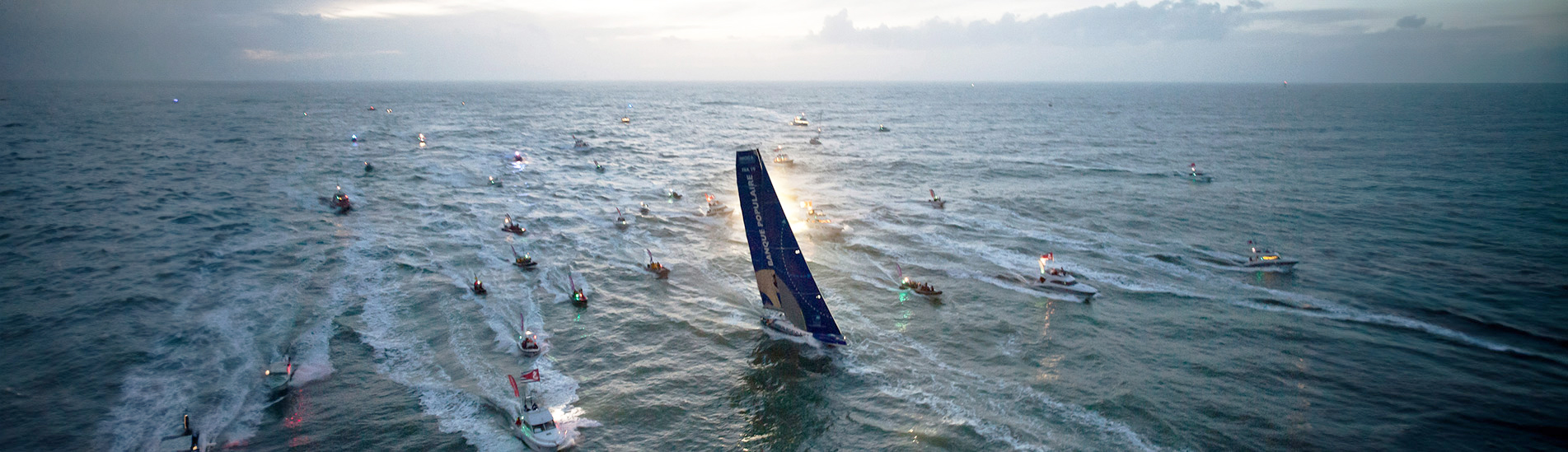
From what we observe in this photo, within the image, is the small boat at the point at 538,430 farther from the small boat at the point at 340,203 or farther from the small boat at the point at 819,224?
the small boat at the point at 340,203

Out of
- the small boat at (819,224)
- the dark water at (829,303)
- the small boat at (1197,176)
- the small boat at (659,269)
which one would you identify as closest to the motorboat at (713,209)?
the dark water at (829,303)

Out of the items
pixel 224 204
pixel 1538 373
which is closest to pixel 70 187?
pixel 224 204

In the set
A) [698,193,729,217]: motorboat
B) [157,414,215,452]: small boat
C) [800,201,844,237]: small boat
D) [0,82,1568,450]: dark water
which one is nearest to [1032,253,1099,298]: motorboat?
[0,82,1568,450]: dark water

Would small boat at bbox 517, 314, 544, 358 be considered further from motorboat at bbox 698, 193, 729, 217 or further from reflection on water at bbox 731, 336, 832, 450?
motorboat at bbox 698, 193, 729, 217

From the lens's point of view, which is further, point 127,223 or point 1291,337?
point 127,223

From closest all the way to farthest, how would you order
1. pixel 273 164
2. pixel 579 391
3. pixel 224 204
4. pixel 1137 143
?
pixel 579 391, pixel 224 204, pixel 273 164, pixel 1137 143

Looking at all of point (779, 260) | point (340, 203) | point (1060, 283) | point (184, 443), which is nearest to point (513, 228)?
point (340, 203)

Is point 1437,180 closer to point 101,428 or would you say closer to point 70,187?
point 101,428
